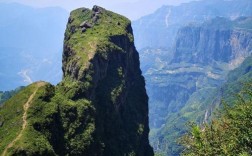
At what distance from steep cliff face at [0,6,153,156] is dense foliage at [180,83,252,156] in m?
20.8

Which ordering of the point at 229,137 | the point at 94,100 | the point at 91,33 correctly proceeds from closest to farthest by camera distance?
1. the point at 229,137
2. the point at 94,100
3. the point at 91,33

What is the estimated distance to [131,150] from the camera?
8950 cm

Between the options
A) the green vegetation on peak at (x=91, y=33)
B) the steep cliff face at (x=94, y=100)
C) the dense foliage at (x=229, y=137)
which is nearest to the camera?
the dense foliage at (x=229, y=137)

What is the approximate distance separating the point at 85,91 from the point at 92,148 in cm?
1042

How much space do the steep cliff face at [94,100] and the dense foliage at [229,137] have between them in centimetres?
2082

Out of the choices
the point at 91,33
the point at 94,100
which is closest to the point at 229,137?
Answer: the point at 94,100

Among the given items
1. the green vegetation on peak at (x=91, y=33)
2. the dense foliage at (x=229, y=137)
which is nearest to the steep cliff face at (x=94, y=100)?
the green vegetation on peak at (x=91, y=33)

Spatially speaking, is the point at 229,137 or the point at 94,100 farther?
the point at 94,100

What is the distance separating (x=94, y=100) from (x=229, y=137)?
119 feet

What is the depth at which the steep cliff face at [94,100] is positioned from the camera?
6875 centimetres

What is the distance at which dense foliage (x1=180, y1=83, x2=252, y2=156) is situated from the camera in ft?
163

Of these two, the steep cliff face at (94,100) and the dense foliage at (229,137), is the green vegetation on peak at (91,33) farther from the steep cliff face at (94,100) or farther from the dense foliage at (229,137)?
the dense foliage at (229,137)

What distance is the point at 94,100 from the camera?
84.2 metres

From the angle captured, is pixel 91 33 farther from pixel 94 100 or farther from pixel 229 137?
pixel 229 137
